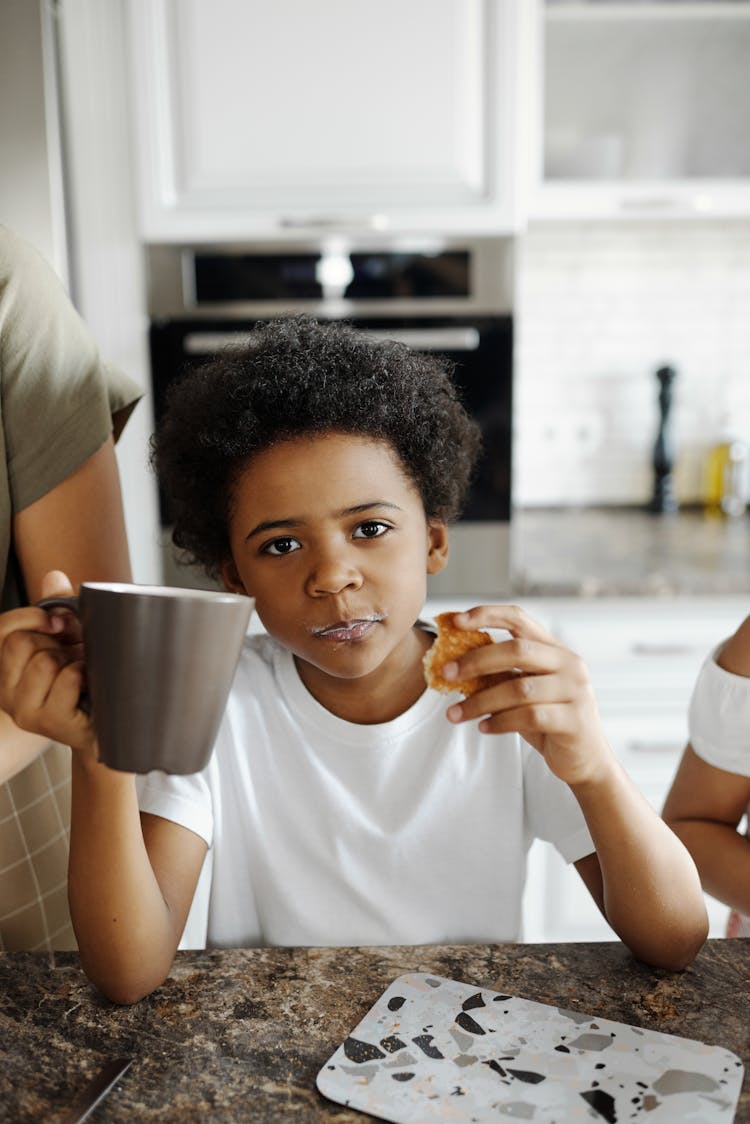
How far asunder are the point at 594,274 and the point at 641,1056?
2.29 metres

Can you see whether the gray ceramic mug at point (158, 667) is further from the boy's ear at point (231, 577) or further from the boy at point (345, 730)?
the boy's ear at point (231, 577)

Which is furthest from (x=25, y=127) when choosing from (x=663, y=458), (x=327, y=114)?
(x=663, y=458)

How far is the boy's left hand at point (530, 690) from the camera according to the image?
0.70m

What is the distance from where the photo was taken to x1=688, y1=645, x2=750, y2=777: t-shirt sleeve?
0.96 m

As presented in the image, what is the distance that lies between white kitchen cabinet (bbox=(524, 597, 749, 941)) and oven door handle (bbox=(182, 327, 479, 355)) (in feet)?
1.82

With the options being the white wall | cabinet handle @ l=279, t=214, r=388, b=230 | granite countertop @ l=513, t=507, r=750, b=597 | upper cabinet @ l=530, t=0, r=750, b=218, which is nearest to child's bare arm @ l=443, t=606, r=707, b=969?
granite countertop @ l=513, t=507, r=750, b=597

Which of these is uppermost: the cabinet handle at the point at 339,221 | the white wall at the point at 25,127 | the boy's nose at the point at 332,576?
the white wall at the point at 25,127

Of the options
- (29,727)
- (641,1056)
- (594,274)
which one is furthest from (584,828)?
(594,274)

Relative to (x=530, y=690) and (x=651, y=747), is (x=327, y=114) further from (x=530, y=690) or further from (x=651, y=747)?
(x=530, y=690)

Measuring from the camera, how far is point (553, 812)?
3.18ft

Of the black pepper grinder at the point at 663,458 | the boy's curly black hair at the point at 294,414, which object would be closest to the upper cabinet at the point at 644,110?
the black pepper grinder at the point at 663,458

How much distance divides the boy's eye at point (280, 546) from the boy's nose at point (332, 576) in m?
0.04

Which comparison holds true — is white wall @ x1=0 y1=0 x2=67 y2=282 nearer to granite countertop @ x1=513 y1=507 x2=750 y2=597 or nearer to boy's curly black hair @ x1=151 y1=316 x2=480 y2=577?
boy's curly black hair @ x1=151 y1=316 x2=480 y2=577

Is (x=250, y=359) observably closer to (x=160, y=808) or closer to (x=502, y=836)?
(x=160, y=808)
